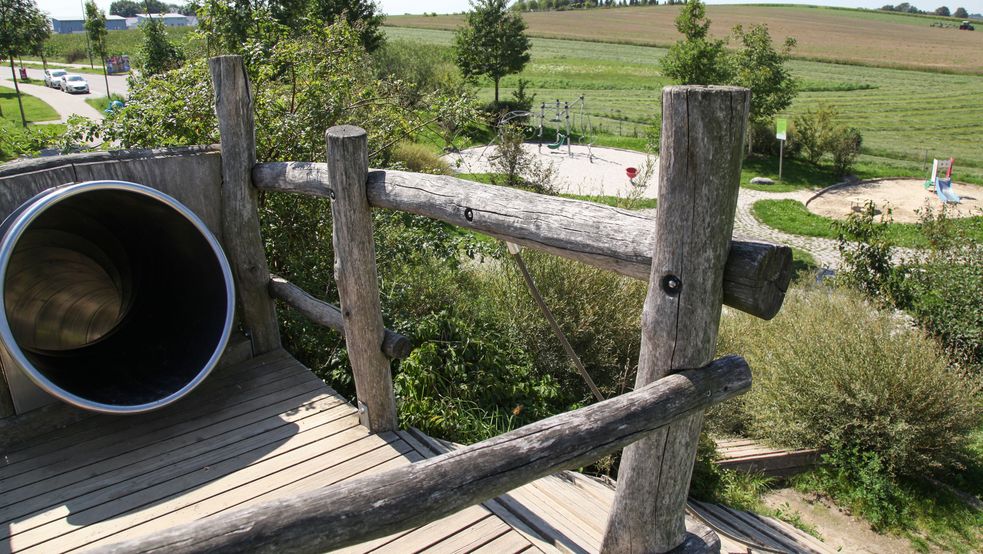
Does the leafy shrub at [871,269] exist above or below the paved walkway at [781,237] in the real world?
above

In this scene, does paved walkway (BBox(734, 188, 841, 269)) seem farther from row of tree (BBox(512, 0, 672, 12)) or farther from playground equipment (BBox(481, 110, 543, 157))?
row of tree (BBox(512, 0, 672, 12))

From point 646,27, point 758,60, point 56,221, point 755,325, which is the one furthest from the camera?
point 646,27

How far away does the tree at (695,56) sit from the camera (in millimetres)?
21188

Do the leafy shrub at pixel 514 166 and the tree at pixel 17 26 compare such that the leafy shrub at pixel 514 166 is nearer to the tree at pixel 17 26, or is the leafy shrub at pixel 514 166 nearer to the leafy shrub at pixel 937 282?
the leafy shrub at pixel 937 282

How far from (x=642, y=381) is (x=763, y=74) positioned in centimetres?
2289

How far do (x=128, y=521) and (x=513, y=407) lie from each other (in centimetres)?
259

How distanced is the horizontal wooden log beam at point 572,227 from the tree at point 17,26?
27.7m

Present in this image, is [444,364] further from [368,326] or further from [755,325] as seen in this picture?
[755,325]

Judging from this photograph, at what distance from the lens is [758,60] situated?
23.2 m

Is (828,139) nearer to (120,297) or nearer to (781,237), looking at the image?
(781,237)

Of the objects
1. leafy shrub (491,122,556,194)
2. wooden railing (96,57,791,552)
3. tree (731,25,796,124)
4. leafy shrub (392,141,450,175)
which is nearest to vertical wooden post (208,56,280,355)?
wooden railing (96,57,791,552)

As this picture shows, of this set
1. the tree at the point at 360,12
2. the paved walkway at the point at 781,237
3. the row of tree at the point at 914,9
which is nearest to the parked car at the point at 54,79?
the tree at the point at 360,12

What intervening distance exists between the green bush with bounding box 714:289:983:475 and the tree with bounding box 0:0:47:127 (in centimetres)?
2700

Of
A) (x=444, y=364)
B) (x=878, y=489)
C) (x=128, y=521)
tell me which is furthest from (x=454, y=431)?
(x=878, y=489)
